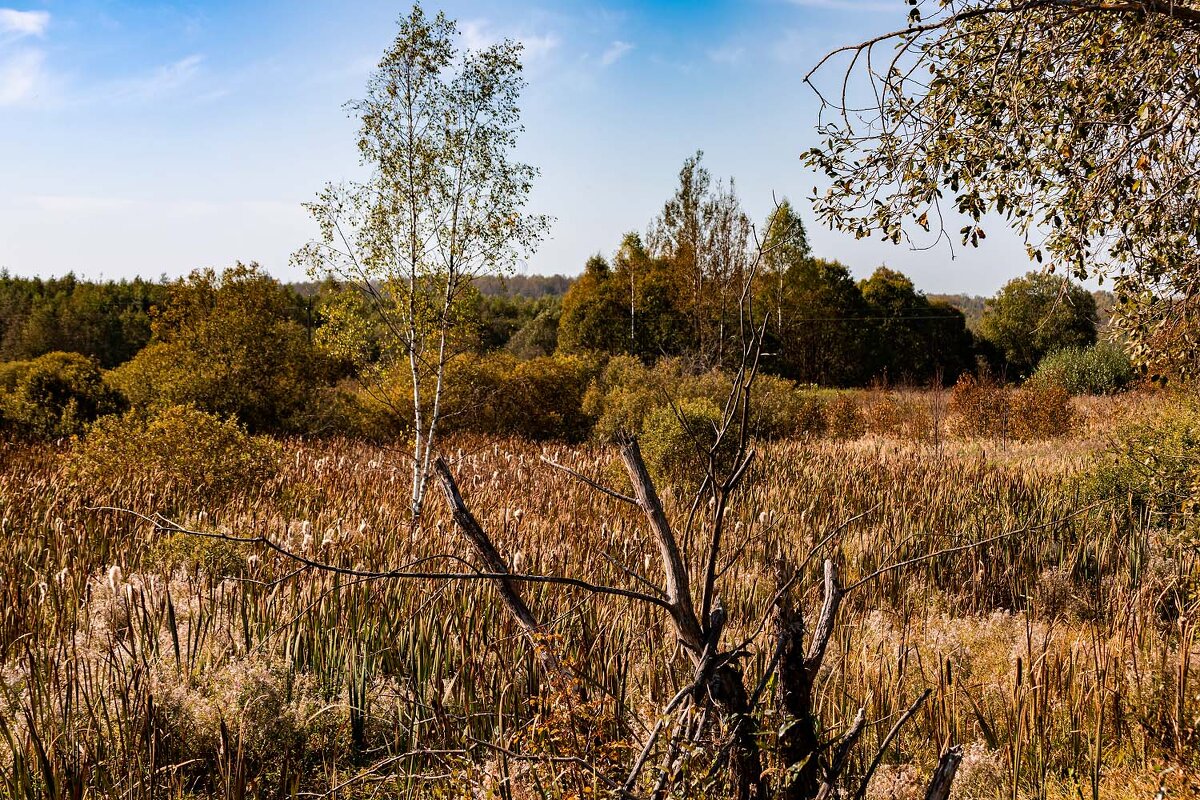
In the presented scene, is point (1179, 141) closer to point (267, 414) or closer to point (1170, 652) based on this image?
point (1170, 652)

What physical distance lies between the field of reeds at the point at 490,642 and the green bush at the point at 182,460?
0.03 metres

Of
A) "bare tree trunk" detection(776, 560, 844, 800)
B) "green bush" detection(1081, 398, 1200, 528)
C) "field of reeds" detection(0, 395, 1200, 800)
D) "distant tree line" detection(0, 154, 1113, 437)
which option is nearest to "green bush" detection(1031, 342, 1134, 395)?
"distant tree line" detection(0, 154, 1113, 437)

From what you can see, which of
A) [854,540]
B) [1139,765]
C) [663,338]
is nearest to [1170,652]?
[1139,765]

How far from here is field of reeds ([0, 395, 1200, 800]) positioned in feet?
7.30

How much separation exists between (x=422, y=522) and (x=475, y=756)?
3663 millimetres

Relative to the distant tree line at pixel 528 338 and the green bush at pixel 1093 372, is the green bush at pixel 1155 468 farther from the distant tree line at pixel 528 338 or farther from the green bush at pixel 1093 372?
the green bush at pixel 1093 372

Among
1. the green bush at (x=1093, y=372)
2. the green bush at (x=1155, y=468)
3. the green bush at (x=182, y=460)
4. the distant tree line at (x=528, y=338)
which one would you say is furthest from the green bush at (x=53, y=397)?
the green bush at (x=1093, y=372)

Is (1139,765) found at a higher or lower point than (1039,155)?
lower

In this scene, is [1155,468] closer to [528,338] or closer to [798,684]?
[798,684]

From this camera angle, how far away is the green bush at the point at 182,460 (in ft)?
23.2

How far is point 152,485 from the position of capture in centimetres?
669

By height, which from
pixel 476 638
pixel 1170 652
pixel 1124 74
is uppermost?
pixel 1124 74

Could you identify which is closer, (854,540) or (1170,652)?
(1170,652)

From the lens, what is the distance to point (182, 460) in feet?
23.2
